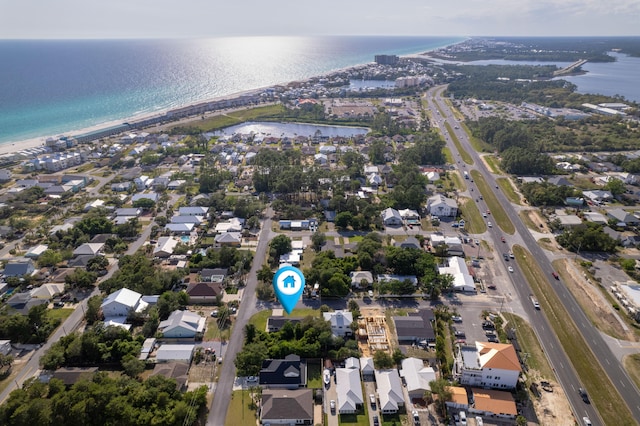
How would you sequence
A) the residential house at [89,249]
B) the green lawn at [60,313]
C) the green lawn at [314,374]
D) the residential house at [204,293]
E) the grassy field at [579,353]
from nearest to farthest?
the grassy field at [579,353], the green lawn at [314,374], the green lawn at [60,313], the residential house at [204,293], the residential house at [89,249]

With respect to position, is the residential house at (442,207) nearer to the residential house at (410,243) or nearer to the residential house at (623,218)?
the residential house at (410,243)

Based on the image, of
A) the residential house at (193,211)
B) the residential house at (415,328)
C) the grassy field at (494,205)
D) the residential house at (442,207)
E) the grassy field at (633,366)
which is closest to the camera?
the grassy field at (633,366)

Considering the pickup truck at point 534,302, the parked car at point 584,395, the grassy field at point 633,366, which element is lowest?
the grassy field at point 633,366

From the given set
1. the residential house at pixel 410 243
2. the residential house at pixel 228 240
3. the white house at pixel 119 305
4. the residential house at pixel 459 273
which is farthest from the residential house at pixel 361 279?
the white house at pixel 119 305

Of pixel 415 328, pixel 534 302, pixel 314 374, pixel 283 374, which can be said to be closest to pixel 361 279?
pixel 415 328

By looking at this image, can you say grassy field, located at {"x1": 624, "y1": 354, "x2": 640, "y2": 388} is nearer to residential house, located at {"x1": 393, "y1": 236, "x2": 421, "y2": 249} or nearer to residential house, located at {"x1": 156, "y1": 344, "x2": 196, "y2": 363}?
residential house, located at {"x1": 393, "y1": 236, "x2": 421, "y2": 249}

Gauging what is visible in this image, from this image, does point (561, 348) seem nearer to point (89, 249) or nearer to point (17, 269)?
point (89, 249)
